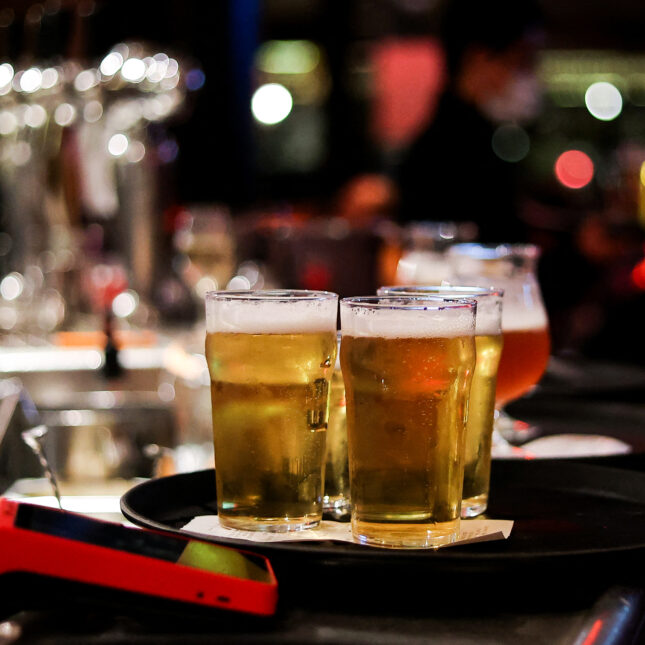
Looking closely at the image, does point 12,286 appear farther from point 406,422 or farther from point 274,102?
point 274,102

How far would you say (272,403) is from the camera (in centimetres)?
99

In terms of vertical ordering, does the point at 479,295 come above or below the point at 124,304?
above

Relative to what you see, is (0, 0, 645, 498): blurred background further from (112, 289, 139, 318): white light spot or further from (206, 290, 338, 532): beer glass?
(206, 290, 338, 532): beer glass

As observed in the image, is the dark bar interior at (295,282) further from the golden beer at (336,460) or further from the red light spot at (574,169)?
the red light spot at (574,169)

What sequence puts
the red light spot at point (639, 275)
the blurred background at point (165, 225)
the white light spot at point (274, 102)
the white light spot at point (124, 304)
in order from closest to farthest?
the blurred background at point (165, 225) < the white light spot at point (124, 304) < the red light spot at point (639, 275) < the white light spot at point (274, 102)

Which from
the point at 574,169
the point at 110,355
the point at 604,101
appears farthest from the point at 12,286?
the point at 604,101

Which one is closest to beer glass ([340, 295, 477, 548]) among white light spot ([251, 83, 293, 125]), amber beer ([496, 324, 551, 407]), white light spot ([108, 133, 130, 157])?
amber beer ([496, 324, 551, 407])

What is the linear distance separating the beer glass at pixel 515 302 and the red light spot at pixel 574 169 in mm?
8835

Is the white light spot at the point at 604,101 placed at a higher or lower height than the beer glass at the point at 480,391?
higher

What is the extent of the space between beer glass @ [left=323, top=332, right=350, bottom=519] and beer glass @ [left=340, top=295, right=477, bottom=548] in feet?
0.47

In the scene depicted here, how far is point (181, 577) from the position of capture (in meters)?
0.75

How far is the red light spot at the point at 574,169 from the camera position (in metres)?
10.2

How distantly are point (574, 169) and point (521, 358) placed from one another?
9.24 meters

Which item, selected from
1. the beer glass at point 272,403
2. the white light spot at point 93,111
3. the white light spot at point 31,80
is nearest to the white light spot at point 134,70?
the white light spot at point 93,111
